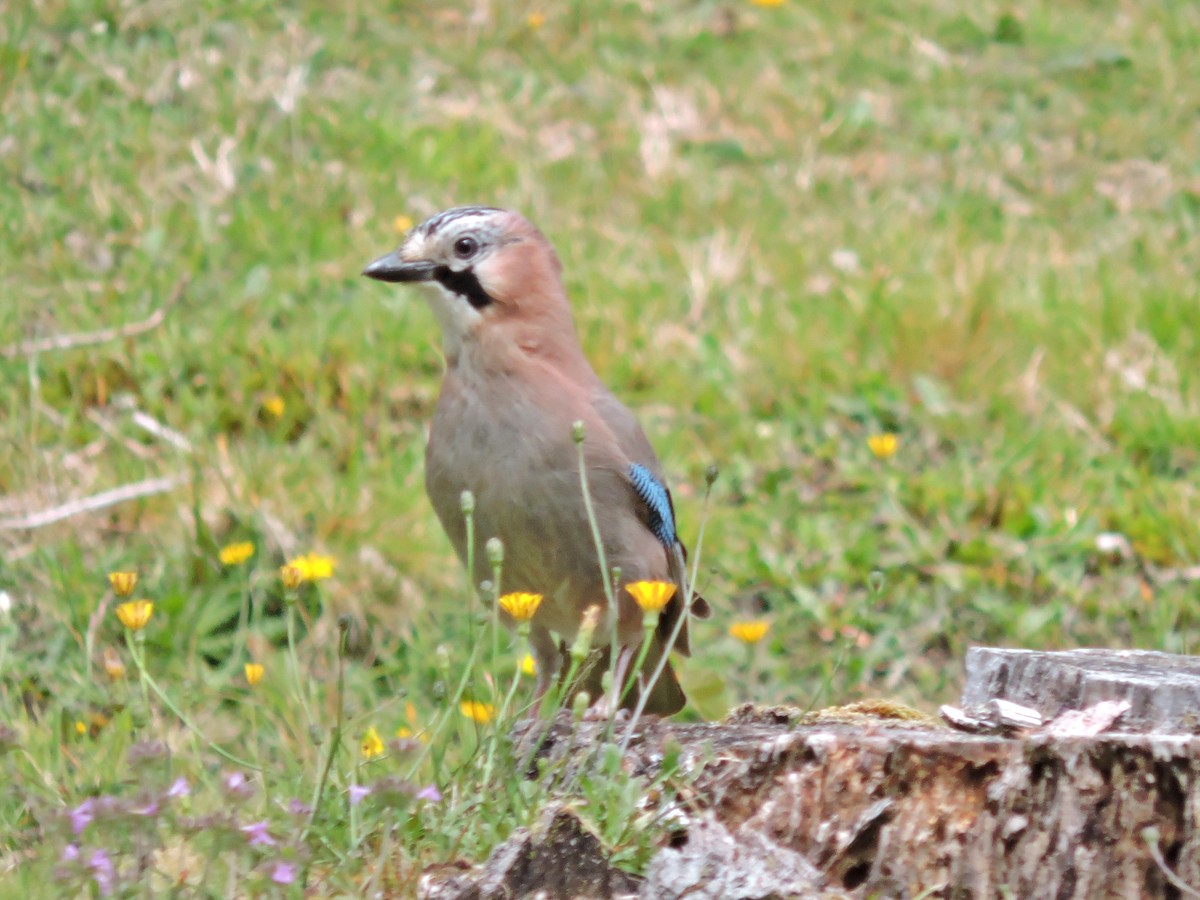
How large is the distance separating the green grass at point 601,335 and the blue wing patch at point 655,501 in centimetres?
36

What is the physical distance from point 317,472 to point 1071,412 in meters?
2.51

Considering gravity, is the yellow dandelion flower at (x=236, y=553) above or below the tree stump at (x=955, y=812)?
below

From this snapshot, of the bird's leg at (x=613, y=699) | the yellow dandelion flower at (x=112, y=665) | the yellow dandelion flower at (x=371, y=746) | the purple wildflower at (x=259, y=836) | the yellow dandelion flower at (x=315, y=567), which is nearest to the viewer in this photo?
the purple wildflower at (x=259, y=836)

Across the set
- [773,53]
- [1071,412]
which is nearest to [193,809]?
[1071,412]

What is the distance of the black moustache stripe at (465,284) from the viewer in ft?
12.1

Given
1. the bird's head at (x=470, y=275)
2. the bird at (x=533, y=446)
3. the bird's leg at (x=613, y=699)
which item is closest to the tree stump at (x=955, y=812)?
the bird's leg at (x=613, y=699)

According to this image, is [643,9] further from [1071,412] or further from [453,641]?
[453,641]

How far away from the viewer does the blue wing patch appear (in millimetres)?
3695

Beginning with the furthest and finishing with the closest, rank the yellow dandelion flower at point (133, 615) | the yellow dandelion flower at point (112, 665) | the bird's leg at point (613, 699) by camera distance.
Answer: the yellow dandelion flower at point (112, 665)
the yellow dandelion flower at point (133, 615)
the bird's leg at point (613, 699)

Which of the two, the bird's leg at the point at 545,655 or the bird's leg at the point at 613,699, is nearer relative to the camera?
the bird's leg at the point at 613,699

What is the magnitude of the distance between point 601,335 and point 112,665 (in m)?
2.27

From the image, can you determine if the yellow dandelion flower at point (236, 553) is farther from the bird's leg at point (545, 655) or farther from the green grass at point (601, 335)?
the bird's leg at point (545, 655)

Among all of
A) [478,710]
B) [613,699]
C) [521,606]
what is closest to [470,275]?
[478,710]

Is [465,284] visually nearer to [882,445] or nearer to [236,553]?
[236,553]
